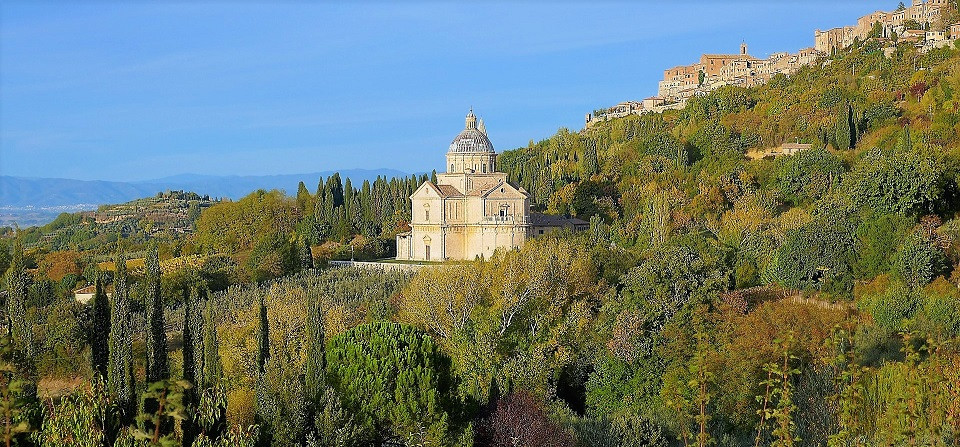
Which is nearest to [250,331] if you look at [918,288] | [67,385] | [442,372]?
[67,385]

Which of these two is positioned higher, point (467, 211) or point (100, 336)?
point (467, 211)

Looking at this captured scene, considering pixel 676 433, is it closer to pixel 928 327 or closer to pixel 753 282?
pixel 928 327

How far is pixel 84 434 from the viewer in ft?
39.4

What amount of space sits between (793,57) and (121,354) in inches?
2819

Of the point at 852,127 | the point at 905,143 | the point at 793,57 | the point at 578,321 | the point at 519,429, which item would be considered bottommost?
the point at 519,429

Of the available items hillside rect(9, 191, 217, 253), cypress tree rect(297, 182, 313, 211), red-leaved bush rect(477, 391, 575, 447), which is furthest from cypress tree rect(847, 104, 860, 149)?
hillside rect(9, 191, 217, 253)

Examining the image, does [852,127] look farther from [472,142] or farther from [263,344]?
[263,344]

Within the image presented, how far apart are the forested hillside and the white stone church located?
10.5ft

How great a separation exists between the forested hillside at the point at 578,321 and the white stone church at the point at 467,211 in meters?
3.20

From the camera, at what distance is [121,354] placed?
17.2m

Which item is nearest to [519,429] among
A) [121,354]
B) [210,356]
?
[121,354]

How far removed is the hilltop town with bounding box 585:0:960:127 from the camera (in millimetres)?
67688

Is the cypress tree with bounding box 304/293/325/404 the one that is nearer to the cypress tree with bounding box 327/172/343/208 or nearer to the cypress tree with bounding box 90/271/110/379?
the cypress tree with bounding box 90/271/110/379

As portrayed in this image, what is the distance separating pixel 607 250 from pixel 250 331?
1309 centimetres
